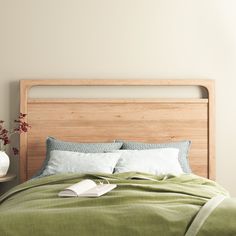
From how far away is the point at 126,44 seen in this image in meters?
4.73

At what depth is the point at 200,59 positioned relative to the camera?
4.75 m

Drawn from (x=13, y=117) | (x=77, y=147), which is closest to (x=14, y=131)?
(x=13, y=117)

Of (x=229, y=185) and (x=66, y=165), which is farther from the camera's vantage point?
(x=229, y=185)

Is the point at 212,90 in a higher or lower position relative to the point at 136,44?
lower

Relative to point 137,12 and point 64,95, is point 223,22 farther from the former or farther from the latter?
point 64,95

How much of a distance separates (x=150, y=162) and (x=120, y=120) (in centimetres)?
63

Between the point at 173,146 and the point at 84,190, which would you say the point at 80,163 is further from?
the point at 84,190

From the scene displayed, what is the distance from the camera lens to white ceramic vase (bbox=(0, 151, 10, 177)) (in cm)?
440

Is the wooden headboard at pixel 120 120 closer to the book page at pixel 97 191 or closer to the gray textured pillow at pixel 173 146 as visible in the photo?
the gray textured pillow at pixel 173 146

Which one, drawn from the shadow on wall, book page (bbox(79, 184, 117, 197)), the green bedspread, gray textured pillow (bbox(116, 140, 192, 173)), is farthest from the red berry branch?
book page (bbox(79, 184, 117, 197))

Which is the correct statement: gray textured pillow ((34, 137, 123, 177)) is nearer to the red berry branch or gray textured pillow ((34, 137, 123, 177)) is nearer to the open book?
the red berry branch

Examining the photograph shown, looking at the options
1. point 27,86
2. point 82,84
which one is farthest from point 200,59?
point 27,86

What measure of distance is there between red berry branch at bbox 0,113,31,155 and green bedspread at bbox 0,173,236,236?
1.38m

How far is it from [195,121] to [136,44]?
793 millimetres
